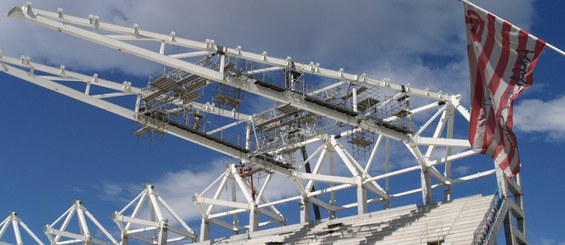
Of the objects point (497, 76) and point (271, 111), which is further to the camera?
point (271, 111)

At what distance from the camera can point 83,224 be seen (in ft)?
177

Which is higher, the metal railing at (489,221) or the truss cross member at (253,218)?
the truss cross member at (253,218)

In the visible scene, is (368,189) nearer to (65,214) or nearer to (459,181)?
(459,181)

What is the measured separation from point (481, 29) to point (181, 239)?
34.6 metres

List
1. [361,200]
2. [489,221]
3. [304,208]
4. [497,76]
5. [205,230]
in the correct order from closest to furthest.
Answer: [497,76], [489,221], [361,200], [304,208], [205,230]

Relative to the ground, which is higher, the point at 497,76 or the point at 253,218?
the point at 253,218

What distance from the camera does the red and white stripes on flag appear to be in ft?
61.4

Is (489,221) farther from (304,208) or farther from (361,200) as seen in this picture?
(304,208)

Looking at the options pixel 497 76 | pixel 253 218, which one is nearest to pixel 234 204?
pixel 253 218

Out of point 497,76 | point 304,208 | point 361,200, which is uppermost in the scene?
point 304,208

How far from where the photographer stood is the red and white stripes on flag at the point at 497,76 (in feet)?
61.4

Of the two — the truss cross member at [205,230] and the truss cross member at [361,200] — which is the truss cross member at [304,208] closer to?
the truss cross member at [361,200]

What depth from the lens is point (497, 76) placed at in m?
19.4

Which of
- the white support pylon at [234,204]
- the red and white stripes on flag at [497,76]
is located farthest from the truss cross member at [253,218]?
the red and white stripes on flag at [497,76]
